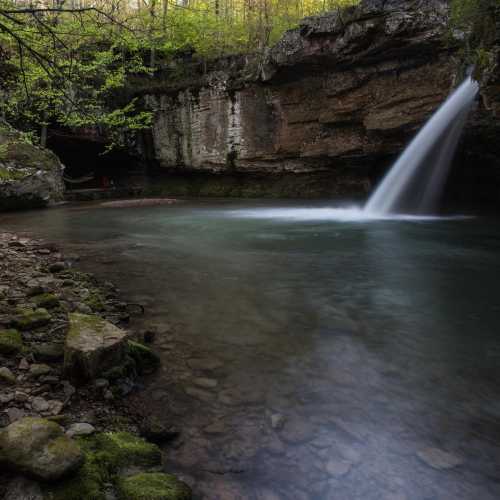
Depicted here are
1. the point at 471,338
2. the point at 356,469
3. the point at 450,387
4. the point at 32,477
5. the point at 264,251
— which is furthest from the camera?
the point at 264,251

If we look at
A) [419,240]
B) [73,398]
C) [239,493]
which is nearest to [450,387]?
[239,493]

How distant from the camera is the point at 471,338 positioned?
316 cm

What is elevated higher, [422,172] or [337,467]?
[422,172]

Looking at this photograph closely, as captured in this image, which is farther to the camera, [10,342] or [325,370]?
[325,370]

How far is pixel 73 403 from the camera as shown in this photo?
→ 2123mm

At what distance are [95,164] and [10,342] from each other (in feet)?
78.4

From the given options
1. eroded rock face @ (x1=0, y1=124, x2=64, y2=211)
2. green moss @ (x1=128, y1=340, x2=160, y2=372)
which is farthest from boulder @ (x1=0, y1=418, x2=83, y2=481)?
eroded rock face @ (x1=0, y1=124, x2=64, y2=211)

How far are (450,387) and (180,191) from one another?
816 inches

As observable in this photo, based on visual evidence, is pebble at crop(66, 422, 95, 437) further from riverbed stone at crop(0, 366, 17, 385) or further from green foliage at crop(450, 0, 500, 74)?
green foliage at crop(450, 0, 500, 74)

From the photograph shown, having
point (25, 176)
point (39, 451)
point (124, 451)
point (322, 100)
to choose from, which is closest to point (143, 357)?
point (124, 451)

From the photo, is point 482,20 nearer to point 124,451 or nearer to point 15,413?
point 124,451

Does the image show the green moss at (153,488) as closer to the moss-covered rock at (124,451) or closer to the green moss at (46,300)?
the moss-covered rock at (124,451)

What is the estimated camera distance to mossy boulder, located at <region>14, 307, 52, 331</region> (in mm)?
2906

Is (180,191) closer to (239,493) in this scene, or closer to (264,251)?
(264,251)
